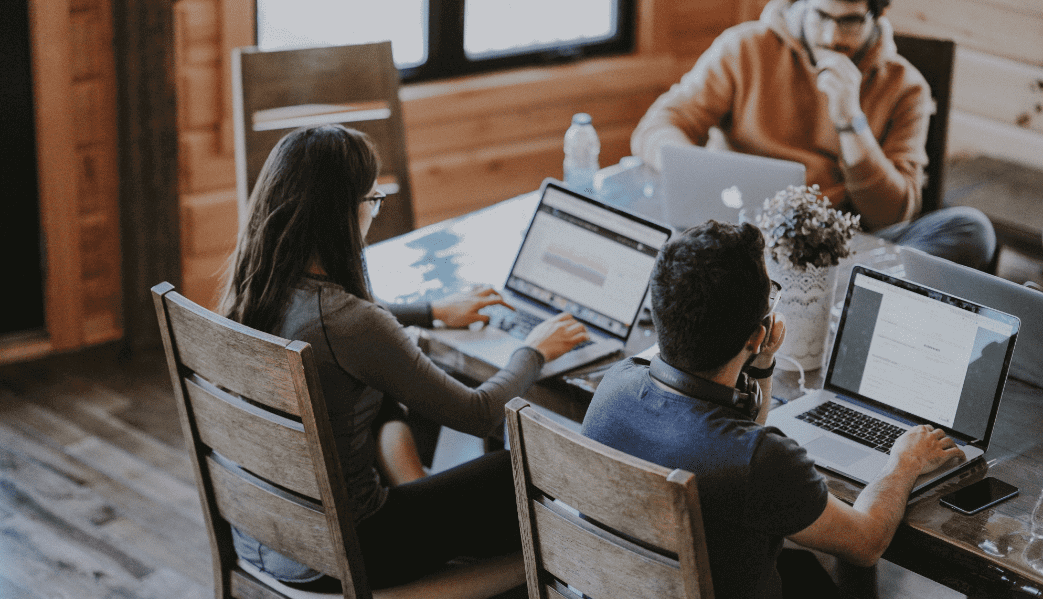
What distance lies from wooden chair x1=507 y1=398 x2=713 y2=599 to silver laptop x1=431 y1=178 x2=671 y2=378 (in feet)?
1.86

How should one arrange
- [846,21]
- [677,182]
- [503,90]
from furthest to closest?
[503,90] < [846,21] < [677,182]

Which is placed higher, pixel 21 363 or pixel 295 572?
pixel 295 572

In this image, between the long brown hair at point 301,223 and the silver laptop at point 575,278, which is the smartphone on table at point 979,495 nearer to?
the silver laptop at point 575,278

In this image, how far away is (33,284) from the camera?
132 inches

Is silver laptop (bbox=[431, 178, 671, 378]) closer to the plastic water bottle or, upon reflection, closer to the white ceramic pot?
the white ceramic pot

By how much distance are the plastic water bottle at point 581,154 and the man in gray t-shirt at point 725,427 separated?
1.40 m

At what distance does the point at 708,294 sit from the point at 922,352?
0.56 meters

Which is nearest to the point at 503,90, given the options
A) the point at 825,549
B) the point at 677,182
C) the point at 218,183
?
the point at 218,183

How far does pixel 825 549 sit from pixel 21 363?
2768 mm

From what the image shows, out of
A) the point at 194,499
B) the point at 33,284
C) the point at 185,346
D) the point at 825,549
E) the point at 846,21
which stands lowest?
the point at 194,499

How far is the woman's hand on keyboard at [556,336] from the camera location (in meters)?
1.92

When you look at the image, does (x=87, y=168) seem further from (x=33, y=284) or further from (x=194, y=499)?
(x=194, y=499)

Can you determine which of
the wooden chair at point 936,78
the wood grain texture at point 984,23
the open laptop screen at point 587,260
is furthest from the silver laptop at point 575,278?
the wood grain texture at point 984,23

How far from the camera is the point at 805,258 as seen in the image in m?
1.90
